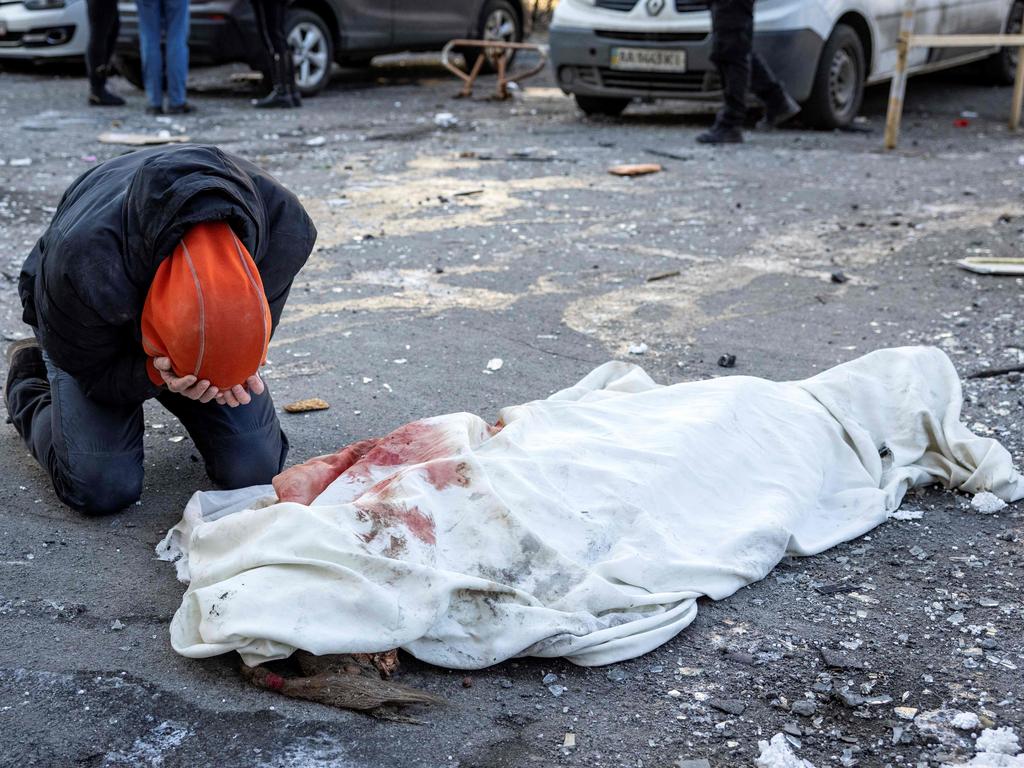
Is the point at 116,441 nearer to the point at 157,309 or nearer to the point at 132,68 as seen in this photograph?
the point at 157,309

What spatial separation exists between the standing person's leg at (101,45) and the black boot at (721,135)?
514 cm

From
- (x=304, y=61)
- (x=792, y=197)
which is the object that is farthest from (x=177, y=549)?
(x=304, y=61)

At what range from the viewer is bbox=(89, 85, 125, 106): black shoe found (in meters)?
10.4

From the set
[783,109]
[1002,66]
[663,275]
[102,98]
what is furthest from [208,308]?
[1002,66]

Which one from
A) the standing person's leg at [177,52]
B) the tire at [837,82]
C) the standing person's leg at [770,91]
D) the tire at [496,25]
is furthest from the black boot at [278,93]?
the tire at [837,82]

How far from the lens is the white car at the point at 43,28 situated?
12.1 meters

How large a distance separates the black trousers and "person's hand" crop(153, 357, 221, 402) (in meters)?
7.75

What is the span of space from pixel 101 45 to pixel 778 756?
9.44 metres

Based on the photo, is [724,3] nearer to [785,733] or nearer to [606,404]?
[606,404]

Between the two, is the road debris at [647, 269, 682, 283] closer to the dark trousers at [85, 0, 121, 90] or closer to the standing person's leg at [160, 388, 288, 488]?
the standing person's leg at [160, 388, 288, 488]

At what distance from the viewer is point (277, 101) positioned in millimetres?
10406

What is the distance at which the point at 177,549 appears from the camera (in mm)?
3090

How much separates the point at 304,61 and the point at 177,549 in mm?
8743

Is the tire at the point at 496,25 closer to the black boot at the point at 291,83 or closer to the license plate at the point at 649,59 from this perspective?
the black boot at the point at 291,83
